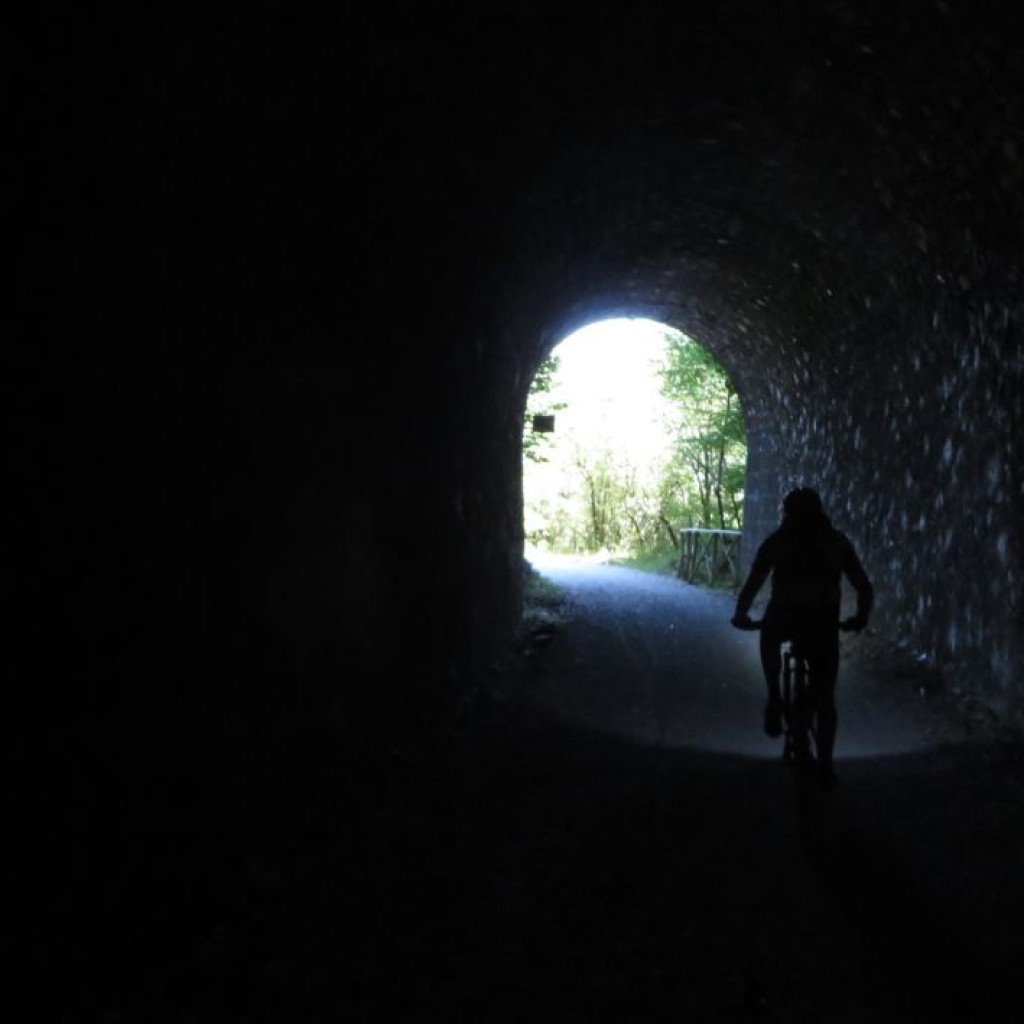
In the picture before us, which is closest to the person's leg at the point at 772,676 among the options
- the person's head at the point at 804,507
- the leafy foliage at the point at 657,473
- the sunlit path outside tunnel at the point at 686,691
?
the person's head at the point at 804,507

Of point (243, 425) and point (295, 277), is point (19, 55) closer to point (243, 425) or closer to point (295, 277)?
A: point (243, 425)

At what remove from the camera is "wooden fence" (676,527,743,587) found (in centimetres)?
1911

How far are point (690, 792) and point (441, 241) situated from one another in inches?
148

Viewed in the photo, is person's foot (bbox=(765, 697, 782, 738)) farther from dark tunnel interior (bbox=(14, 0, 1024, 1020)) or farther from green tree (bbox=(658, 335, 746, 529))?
green tree (bbox=(658, 335, 746, 529))

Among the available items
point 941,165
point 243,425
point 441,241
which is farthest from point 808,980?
point 941,165

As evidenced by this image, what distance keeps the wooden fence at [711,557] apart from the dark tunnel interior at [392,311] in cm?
756

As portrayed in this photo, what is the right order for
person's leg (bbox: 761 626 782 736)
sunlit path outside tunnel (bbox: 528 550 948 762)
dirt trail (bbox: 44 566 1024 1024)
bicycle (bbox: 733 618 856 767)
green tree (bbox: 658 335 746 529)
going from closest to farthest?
dirt trail (bbox: 44 566 1024 1024) → bicycle (bbox: 733 618 856 767) → person's leg (bbox: 761 626 782 736) → sunlit path outside tunnel (bbox: 528 550 948 762) → green tree (bbox: 658 335 746 529)

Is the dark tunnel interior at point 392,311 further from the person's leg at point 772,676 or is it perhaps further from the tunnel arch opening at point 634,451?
the tunnel arch opening at point 634,451

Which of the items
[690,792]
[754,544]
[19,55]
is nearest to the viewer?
[19,55]

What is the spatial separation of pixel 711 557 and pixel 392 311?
14.9 meters

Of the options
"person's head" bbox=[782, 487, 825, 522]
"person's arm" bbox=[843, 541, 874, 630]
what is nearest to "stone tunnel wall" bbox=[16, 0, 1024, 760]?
"person's arm" bbox=[843, 541, 874, 630]

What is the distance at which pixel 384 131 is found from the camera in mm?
5039

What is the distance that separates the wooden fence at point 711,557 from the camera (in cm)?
1911

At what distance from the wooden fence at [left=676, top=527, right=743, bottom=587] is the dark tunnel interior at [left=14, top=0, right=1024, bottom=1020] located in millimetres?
7556
